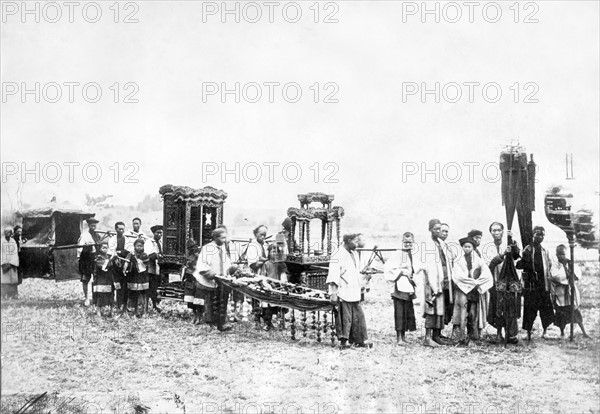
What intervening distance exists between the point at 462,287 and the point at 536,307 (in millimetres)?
685

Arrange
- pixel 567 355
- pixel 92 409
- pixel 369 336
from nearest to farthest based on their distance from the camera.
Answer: pixel 92 409 → pixel 567 355 → pixel 369 336

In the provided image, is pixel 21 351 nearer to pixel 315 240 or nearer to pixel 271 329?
pixel 271 329

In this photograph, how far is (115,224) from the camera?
239 inches

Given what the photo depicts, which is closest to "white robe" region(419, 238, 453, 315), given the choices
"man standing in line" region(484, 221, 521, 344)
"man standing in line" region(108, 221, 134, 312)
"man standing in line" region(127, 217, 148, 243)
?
"man standing in line" region(484, 221, 521, 344)

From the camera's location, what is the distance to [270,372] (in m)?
4.95

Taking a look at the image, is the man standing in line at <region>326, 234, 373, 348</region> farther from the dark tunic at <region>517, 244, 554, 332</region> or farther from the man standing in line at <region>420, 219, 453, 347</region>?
the dark tunic at <region>517, 244, 554, 332</region>

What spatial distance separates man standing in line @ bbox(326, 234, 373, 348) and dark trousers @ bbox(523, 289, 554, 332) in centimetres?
148

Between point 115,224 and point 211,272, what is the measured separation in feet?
3.66

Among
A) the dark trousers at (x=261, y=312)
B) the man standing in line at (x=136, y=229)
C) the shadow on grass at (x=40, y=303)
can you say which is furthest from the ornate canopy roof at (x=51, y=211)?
the dark trousers at (x=261, y=312)

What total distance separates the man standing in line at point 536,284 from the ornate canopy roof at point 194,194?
3069mm

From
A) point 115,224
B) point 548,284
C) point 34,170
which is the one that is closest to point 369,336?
point 548,284

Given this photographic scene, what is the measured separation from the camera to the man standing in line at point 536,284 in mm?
5379

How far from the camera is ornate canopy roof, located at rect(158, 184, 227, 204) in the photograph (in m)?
6.17

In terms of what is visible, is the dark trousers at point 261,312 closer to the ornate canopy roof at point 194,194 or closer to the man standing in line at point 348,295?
the man standing in line at point 348,295
